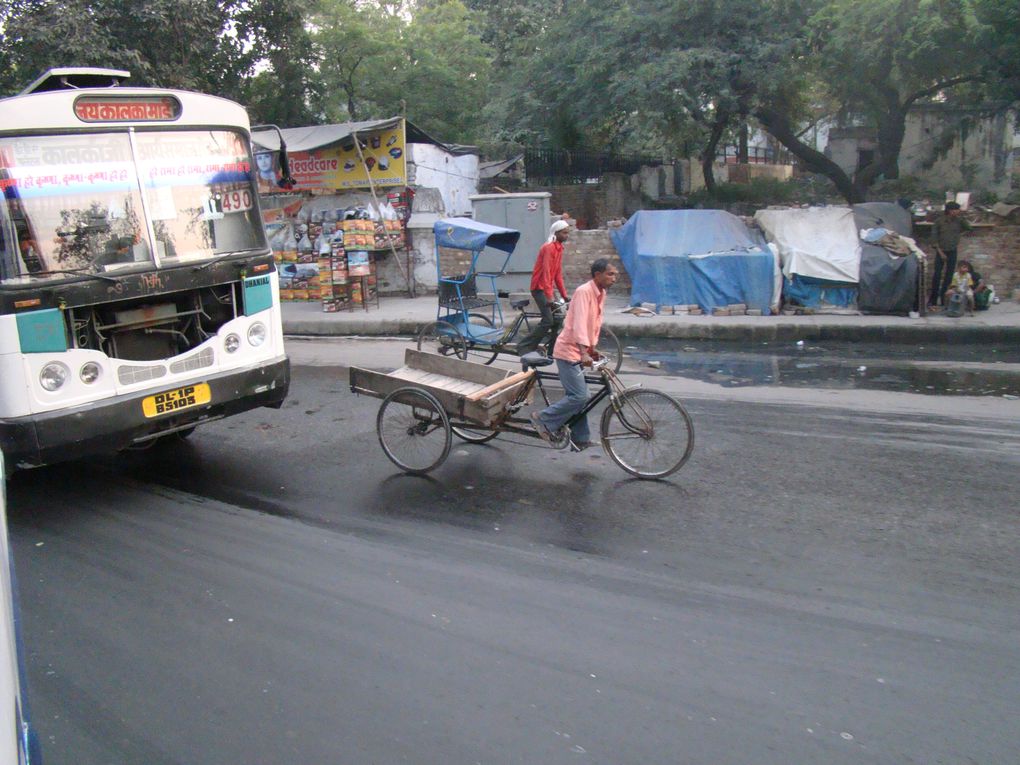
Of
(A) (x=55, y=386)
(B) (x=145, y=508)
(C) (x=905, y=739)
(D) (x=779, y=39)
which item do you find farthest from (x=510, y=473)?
(D) (x=779, y=39)

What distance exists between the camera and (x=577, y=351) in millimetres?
6754

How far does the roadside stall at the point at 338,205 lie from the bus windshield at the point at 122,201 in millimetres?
9817

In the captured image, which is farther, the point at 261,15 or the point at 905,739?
the point at 261,15

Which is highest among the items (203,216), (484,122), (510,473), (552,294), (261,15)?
(261,15)

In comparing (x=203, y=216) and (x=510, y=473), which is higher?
(x=203, y=216)

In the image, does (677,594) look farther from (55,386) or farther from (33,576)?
(55,386)

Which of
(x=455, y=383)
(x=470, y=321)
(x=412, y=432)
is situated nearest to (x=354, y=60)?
(x=470, y=321)

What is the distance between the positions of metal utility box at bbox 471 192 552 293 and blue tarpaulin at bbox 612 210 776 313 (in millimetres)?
1835

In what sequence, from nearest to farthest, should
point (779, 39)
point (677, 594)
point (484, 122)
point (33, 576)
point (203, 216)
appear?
1. point (677, 594)
2. point (33, 576)
3. point (203, 216)
4. point (779, 39)
5. point (484, 122)

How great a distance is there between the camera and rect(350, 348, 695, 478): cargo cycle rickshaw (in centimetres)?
664

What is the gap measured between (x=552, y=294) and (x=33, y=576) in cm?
689

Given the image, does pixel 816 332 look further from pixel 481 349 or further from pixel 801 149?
pixel 801 149

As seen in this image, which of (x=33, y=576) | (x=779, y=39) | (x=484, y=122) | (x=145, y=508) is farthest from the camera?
(x=484, y=122)

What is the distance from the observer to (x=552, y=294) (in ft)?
35.6
